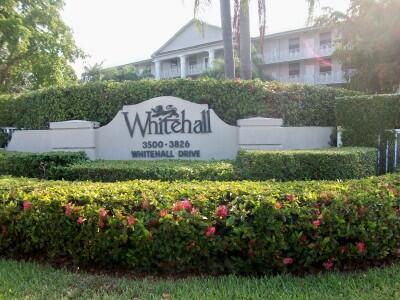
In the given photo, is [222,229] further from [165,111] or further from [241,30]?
[241,30]

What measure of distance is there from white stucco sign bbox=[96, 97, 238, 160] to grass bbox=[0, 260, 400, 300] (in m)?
5.65

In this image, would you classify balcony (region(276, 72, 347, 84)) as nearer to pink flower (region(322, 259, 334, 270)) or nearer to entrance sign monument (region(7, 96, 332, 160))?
entrance sign monument (region(7, 96, 332, 160))

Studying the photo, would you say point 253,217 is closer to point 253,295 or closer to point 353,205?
point 253,295

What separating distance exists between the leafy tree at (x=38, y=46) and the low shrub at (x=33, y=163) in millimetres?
12617

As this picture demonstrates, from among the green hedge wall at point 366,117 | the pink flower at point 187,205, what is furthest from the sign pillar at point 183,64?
the pink flower at point 187,205

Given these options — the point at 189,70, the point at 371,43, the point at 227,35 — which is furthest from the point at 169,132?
the point at 189,70

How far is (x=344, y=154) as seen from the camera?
6.95 metres

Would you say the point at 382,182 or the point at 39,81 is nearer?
the point at 382,182

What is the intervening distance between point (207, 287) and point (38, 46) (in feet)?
68.5

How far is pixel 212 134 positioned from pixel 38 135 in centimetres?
479

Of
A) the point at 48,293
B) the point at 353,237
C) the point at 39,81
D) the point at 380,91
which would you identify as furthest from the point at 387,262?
the point at 39,81

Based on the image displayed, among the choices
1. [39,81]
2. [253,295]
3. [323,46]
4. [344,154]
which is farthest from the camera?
[323,46]

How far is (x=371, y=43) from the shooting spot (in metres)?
18.3

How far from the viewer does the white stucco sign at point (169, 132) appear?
9.11 m
